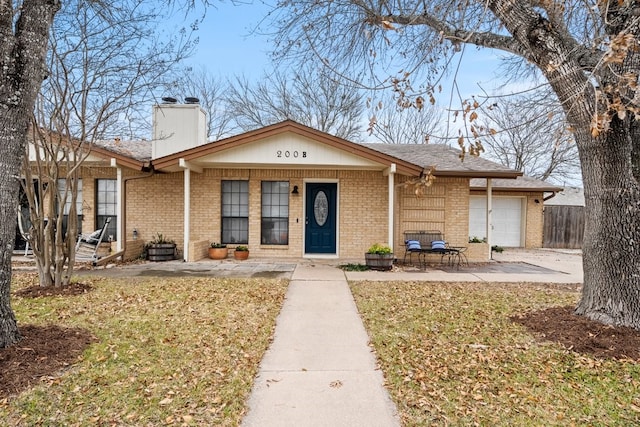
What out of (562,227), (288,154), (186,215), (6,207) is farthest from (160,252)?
(562,227)

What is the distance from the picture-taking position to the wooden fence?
17422mm

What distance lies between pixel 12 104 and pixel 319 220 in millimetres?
8757

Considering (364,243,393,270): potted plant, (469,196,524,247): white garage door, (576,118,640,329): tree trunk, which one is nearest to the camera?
(576,118,640,329): tree trunk

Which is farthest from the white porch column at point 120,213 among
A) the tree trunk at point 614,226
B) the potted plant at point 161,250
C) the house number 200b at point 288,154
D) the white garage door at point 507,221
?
the white garage door at point 507,221

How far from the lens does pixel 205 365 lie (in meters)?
3.82

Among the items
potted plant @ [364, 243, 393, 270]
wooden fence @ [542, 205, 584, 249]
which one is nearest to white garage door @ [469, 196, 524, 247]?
wooden fence @ [542, 205, 584, 249]

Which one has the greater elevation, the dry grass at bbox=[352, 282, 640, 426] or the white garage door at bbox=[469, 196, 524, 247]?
the white garage door at bbox=[469, 196, 524, 247]

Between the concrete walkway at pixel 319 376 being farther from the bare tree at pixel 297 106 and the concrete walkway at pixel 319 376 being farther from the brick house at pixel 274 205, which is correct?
the bare tree at pixel 297 106

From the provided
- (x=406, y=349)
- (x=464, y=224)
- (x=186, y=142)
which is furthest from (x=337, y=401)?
(x=186, y=142)

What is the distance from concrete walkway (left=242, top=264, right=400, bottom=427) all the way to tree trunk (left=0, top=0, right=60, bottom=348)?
267 centimetres

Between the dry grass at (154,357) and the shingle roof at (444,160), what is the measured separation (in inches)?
243

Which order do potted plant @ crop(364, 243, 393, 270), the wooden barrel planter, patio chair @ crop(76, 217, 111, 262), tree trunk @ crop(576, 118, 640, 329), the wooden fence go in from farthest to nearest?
the wooden fence → the wooden barrel planter → potted plant @ crop(364, 243, 393, 270) → patio chair @ crop(76, 217, 111, 262) → tree trunk @ crop(576, 118, 640, 329)

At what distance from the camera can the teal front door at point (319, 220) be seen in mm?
11828

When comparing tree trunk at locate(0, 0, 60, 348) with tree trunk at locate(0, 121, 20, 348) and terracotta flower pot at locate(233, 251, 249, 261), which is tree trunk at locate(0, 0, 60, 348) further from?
terracotta flower pot at locate(233, 251, 249, 261)
